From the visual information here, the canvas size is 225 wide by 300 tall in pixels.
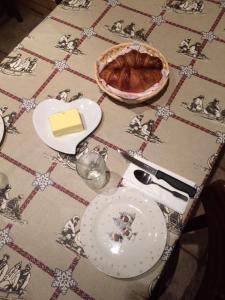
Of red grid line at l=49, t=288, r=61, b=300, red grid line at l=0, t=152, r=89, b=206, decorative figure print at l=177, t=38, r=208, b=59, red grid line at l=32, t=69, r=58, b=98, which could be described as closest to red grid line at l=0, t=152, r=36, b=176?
red grid line at l=0, t=152, r=89, b=206

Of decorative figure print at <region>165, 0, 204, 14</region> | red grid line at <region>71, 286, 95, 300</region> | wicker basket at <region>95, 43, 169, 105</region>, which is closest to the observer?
red grid line at <region>71, 286, 95, 300</region>

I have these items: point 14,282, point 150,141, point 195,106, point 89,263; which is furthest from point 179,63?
point 14,282

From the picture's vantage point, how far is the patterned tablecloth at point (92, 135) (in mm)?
874

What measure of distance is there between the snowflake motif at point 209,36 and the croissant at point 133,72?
235mm

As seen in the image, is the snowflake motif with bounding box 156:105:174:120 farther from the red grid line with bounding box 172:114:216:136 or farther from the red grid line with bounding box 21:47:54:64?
the red grid line with bounding box 21:47:54:64

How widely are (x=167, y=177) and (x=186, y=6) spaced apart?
0.73 metres

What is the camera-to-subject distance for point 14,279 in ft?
2.85

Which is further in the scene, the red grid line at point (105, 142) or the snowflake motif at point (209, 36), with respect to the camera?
the snowflake motif at point (209, 36)

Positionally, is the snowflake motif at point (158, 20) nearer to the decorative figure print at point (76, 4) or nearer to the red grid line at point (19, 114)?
the decorative figure print at point (76, 4)

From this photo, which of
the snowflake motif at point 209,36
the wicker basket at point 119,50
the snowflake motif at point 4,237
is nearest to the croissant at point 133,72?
the wicker basket at point 119,50

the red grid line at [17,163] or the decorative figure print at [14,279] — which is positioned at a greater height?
the red grid line at [17,163]

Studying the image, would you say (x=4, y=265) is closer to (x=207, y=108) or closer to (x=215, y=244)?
(x=215, y=244)

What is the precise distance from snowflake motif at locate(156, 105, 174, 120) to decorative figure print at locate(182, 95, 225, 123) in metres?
0.05

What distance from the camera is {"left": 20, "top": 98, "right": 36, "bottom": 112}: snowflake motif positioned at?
112cm
